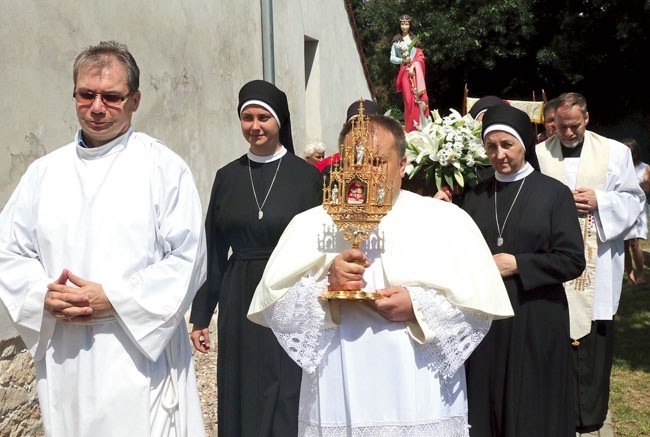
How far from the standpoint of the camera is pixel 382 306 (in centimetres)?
308

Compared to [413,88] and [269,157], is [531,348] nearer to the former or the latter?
[269,157]

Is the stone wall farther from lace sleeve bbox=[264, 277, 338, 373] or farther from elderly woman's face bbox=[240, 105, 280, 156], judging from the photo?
lace sleeve bbox=[264, 277, 338, 373]

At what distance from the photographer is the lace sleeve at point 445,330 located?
3.13 meters

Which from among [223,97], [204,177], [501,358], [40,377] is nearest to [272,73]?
[223,97]

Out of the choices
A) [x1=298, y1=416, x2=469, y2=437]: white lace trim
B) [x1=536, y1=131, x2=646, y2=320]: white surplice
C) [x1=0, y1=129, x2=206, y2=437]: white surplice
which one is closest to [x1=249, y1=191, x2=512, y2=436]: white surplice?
[x1=298, y1=416, x2=469, y2=437]: white lace trim

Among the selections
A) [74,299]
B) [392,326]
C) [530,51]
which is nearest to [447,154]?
[392,326]

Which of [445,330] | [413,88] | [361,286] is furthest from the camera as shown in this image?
[413,88]

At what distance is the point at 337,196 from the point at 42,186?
1303mm

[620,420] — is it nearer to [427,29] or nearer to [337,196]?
[337,196]

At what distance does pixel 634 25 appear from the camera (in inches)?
854

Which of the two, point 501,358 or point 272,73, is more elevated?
point 272,73

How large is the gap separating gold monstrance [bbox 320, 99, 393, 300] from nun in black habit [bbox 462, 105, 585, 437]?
1.45 metres

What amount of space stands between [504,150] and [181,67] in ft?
15.7

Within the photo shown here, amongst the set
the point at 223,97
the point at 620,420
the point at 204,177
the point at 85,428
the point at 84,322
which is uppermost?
the point at 223,97
